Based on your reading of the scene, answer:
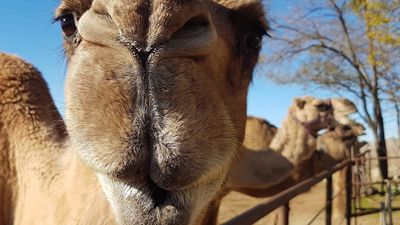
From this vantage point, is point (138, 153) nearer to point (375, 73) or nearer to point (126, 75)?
point (126, 75)

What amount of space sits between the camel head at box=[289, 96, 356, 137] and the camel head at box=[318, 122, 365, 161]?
0.92 ft

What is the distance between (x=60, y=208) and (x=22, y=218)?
0.69 metres

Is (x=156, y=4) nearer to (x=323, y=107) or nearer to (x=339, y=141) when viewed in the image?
(x=339, y=141)

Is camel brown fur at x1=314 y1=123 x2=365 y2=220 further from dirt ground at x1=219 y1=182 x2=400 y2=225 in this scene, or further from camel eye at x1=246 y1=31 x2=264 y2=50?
camel eye at x1=246 y1=31 x2=264 y2=50

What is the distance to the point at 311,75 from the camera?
2345 cm

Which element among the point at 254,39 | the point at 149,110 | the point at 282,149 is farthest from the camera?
the point at 282,149

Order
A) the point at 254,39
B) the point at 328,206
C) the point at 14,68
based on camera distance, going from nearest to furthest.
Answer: the point at 254,39, the point at 14,68, the point at 328,206

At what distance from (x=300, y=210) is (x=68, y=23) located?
13.0 metres

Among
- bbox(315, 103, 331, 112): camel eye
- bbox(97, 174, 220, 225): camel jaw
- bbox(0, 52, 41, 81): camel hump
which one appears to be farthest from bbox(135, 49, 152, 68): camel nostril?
bbox(315, 103, 331, 112): camel eye

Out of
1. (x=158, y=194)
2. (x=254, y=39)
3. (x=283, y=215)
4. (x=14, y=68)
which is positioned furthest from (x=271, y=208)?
(x=14, y=68)

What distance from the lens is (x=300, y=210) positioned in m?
14.5

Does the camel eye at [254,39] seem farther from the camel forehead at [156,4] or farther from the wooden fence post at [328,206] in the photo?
the wooden fence post at [328,206]

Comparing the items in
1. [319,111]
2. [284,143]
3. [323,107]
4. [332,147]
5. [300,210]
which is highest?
[323,107]

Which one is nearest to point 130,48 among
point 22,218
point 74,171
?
point 74,171
